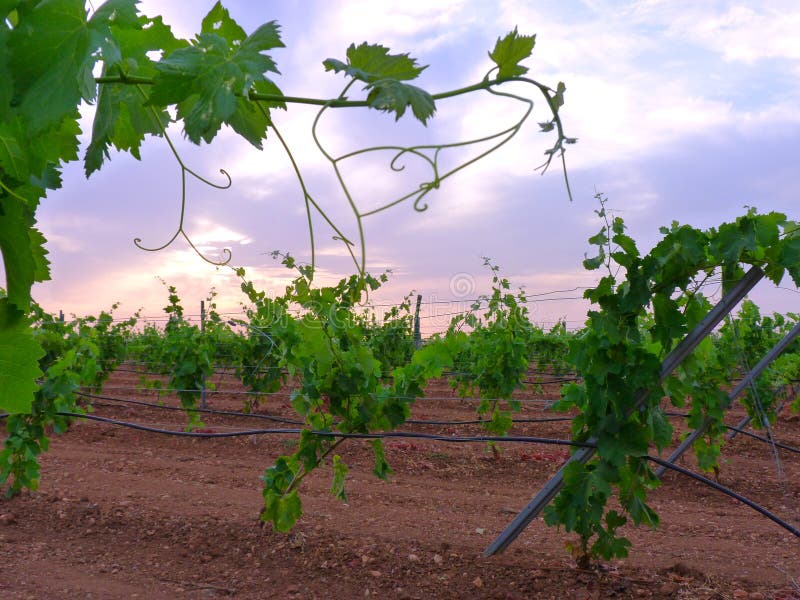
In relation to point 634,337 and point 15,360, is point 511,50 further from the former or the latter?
point 634,337

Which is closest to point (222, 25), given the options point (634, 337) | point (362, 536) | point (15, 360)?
point (15, 360)

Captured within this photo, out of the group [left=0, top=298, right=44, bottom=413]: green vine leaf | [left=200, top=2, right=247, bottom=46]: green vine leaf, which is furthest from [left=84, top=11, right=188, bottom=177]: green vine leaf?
[left=0, top=298, right=44, bottom=413]: green vine leaf

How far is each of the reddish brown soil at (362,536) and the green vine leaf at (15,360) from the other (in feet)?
8.81

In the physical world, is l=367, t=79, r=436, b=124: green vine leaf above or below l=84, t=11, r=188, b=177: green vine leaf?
Result: below

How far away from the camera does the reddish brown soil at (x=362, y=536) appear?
3.35 meters

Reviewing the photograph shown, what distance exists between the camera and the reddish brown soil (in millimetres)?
3346

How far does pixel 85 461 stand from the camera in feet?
21.1

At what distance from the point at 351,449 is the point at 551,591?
4.07m

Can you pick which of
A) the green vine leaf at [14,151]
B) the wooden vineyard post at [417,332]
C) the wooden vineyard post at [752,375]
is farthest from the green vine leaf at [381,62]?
the wooden vineyard post at [417,332]

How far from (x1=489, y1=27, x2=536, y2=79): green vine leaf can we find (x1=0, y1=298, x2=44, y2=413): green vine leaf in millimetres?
663

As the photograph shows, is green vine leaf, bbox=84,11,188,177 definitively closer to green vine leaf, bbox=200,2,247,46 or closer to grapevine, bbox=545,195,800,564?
green vine leaf, bbox=200,2,247,46

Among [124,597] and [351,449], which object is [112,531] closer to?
[124,597]

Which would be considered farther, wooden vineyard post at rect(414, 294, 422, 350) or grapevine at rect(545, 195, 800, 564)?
wooden vineyard post at rect(414, 294, 422, 350)

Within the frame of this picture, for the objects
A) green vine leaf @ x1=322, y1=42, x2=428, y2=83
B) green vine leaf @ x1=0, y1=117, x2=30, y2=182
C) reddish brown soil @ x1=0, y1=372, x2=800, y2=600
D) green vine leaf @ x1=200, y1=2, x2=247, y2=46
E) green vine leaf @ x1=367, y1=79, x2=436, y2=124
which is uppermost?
green vine leaf @ x1=200, y1=2, x2=247, y2=46
